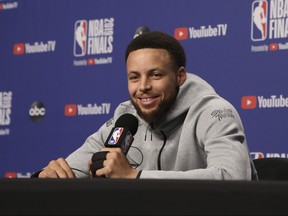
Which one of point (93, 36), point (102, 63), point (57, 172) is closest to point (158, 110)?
point (57, 172)

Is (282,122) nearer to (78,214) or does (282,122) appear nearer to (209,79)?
(209,79)

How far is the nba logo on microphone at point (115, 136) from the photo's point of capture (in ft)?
4.95

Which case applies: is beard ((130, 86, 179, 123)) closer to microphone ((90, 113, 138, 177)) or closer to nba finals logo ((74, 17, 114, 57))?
microphone ((90, 113, 138, 177))

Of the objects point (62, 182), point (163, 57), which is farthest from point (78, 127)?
point (62, 182)

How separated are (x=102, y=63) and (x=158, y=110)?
1481 millimetres

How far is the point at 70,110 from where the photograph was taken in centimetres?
343

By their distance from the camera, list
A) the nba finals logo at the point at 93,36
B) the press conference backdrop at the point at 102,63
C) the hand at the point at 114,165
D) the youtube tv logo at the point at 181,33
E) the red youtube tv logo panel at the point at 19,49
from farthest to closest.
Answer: the red youtube tv logo panel at the point at 19,49, the nba finals logo at the point at 93,36, the youtube tv logo at the point at 181,33, the press conference backdrop at the point at 102,63, the hand at the point at 114,165

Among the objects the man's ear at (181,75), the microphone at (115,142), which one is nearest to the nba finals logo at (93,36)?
the man's ear at (181,75)

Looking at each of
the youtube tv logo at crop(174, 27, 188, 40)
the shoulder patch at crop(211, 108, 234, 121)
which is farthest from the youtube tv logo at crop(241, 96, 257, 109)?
the shoulder patch at crop(211, 108, 234, 121)

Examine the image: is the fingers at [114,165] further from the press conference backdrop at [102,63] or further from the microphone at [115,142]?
the press conference backdrop at [102,63]

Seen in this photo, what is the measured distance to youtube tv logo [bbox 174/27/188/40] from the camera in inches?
118

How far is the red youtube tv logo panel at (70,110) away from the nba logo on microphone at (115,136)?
1899 mm

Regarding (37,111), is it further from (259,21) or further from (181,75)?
(181,75)

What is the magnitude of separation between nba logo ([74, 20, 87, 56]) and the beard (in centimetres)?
156
